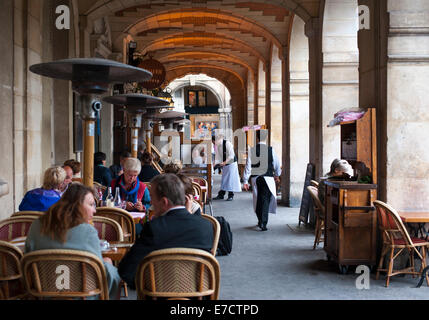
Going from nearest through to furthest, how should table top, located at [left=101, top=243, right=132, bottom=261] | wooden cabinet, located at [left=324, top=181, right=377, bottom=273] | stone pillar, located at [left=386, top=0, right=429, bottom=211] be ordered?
table top, located at [left=101, top=243, right=132, bottom=261], wooden cabinet, located at [left=324, top=181, right=377, bottom=273], stone pillar, located at [left=386, top=0, right=429, bottom=211]

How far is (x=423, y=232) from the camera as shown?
19.1ft

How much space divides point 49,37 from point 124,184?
4.10 meters

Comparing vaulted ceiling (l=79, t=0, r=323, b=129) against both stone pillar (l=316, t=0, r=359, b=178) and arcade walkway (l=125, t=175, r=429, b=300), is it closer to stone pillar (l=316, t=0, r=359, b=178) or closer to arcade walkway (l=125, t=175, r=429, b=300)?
stone pillar (l=316, t=0, r=359, b=178)

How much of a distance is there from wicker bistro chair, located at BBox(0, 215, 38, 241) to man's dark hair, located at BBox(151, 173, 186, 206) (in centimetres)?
134

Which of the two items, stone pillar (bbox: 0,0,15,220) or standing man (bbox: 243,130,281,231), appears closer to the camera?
stone pillar (bbox: 0,0,15,220)

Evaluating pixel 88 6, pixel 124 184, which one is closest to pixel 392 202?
pixel 124 184

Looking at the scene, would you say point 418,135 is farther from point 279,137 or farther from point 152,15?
point 279,137

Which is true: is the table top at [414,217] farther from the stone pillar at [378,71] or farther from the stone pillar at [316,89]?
the stone pillar at [316,89]

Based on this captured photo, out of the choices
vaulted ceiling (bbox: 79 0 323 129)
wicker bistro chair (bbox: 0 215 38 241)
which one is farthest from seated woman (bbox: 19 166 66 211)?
vaulted ceiling (bbox: 79 0 323 129)

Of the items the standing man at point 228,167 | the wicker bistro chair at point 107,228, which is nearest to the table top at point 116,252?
the wicker bistro chair at point 107,228

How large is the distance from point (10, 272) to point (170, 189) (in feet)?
3.59

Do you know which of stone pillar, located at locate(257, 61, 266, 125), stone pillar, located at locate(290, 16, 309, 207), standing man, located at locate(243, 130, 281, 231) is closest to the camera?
standing man, located at locate(243, 130, 281, 231)

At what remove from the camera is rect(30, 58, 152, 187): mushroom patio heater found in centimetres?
379

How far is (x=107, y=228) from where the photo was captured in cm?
378
